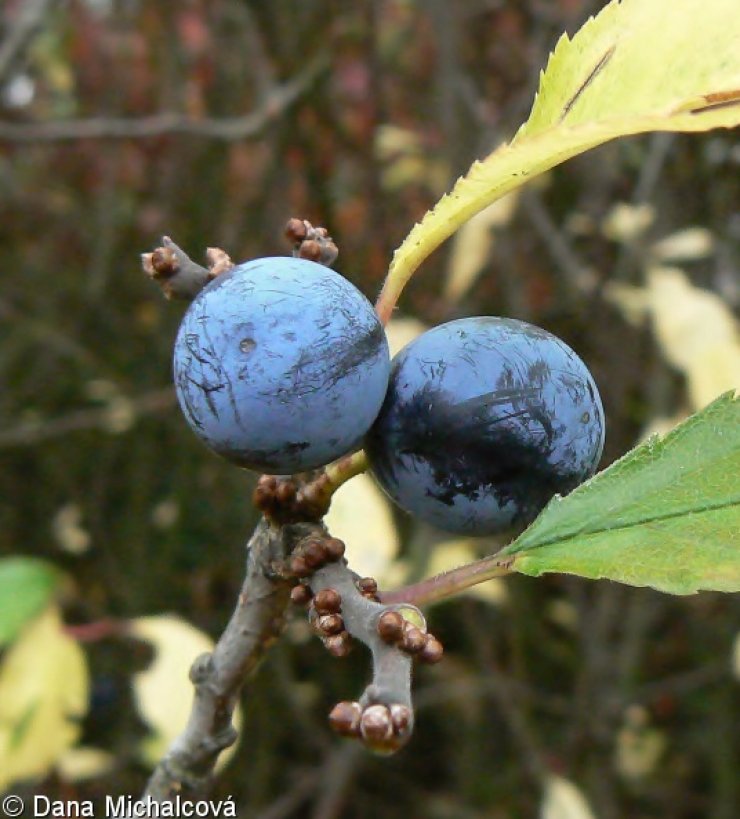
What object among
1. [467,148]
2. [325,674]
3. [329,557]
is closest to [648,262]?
[467,148]

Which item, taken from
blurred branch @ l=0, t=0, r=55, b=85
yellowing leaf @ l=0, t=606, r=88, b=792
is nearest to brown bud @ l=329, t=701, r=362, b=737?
yellowing leaf @ l=0, t=606, r=88, b=792

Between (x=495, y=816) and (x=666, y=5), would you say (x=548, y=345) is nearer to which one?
(x=666, y=5)

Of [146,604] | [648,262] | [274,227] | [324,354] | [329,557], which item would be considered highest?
[324,354]

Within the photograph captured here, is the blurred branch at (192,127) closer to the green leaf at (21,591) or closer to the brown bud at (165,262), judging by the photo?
the green leaf at (21,591)

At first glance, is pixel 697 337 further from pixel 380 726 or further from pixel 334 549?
pixel 380 726

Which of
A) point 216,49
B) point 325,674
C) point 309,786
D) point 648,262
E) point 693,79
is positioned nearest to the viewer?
point 693,79

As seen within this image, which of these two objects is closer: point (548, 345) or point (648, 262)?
point (548, 345)

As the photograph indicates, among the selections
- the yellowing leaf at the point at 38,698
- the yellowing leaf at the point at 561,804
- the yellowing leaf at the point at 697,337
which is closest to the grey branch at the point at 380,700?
the yellowing leaf at the point at 38,698

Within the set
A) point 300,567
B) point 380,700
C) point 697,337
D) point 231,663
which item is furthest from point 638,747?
point 380,700
